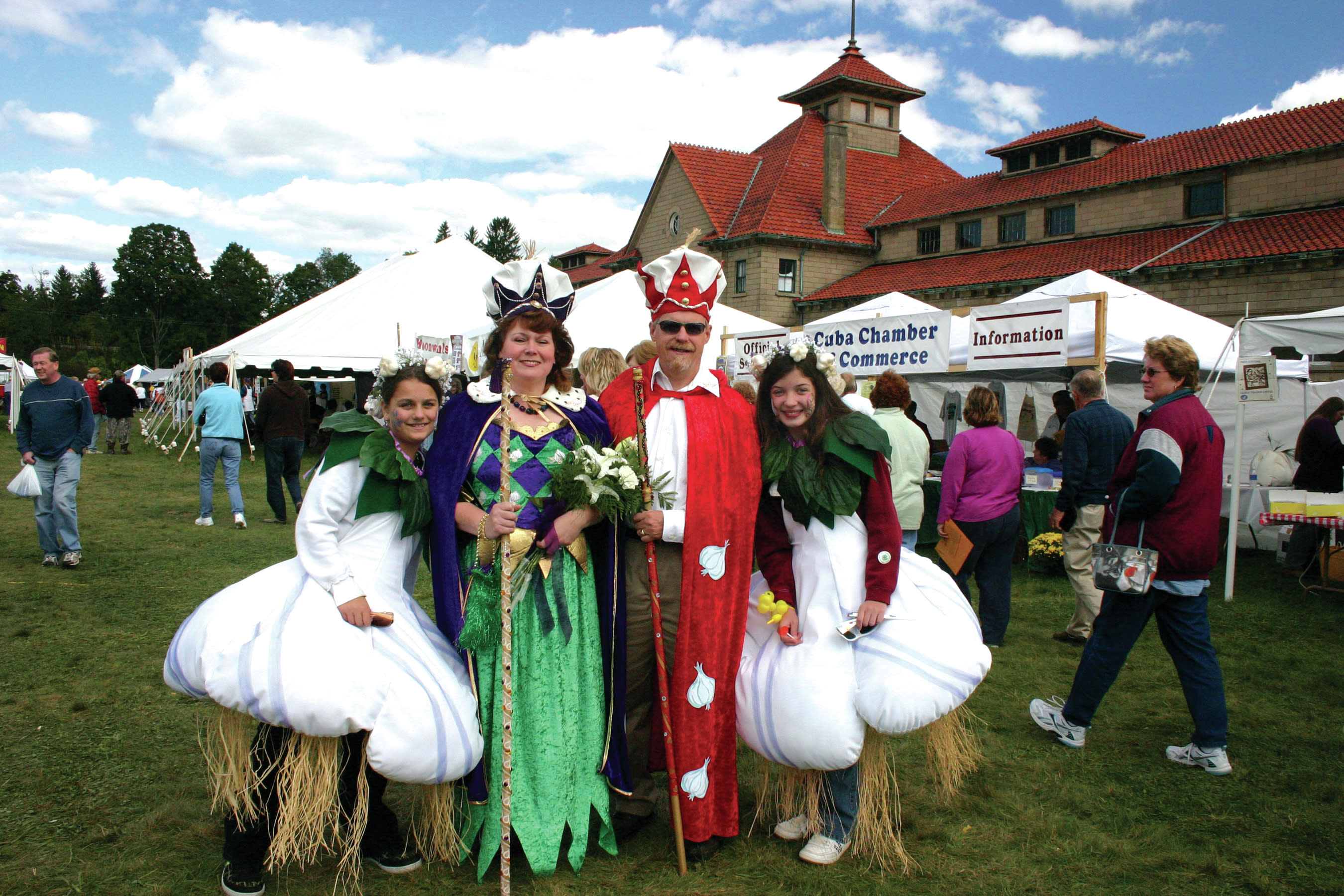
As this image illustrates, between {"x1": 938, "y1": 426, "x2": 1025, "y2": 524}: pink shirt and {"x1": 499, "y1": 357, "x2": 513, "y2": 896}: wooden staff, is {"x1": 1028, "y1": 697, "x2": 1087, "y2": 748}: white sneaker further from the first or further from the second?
{"x1": 499, "y1": 357, "x2": 513, "y2": 896}: wooden staff

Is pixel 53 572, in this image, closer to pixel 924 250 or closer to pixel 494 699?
pixel 494 699

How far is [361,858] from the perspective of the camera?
2881mm

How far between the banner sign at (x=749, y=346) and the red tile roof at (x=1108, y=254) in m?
18.1

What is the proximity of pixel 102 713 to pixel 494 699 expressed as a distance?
8.38 ft

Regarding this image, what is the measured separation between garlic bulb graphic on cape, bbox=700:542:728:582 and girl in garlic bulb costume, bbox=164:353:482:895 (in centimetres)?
83

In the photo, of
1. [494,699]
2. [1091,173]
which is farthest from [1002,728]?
[1091,173]

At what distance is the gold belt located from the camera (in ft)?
8.82

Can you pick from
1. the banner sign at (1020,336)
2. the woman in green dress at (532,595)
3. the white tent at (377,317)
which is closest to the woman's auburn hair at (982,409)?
the banner sign at (1020,336)

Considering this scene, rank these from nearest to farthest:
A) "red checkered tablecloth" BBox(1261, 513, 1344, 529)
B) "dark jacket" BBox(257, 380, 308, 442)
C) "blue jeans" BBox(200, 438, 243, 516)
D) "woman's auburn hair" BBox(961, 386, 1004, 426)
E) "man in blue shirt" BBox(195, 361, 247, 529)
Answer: "woman's auburn hair" BBox(961, 386, 1004, 426) → "red checkered tablecloth" BBox(1261, 513, 1344, 529) → "man in blue shirt" BBox(195, 361, 247, 529) → "blue jeans" BBox(200, 438, 243, 516) → "dark jacket" BBox(257, 380, 308, 442)

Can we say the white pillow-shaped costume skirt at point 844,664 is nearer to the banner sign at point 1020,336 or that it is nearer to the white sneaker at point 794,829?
the white sneaker at point 794,829

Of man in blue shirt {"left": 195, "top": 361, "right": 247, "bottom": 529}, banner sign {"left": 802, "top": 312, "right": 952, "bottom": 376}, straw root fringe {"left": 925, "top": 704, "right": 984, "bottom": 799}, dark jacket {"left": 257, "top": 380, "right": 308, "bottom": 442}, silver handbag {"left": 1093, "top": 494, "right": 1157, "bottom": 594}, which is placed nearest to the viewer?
straw root fringe {"left": 925, "top": 704, "right": 984, "bottom": 799}

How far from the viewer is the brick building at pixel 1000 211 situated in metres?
22.5

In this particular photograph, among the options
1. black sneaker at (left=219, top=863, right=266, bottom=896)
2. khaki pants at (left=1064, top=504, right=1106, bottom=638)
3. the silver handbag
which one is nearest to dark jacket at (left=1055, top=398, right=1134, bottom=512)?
khaki pants at (left=1064, top=504, right=1106, bottom=638)

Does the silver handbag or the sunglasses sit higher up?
the sunglasses
